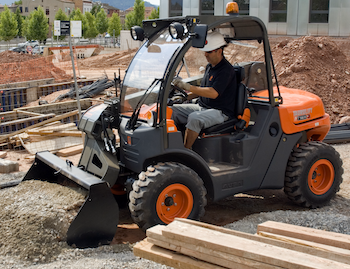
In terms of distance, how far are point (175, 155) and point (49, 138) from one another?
6337mm

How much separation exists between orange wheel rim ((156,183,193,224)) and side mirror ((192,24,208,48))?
1606 mm

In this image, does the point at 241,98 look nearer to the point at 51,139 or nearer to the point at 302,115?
the point at 302,115

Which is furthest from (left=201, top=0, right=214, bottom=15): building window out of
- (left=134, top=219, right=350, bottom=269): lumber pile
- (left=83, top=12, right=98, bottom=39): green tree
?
(left=83, top=12, right=98, bottom=39): green tree

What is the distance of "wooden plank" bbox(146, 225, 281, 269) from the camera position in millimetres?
3320

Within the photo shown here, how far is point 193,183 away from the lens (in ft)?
16.5

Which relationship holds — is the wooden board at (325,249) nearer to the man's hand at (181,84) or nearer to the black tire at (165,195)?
the black tire at (165,195)

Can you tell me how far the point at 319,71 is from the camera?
15.0m

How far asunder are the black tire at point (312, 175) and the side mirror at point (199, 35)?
2.29 m

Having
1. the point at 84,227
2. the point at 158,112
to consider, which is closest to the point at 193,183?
the point at 158,112

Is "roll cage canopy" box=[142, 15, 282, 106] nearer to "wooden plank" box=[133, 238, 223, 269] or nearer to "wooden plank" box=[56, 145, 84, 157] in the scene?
"wooden plank" box=[133, 238, 223, 269]

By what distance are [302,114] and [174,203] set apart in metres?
2.30

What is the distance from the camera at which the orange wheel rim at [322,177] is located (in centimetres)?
613

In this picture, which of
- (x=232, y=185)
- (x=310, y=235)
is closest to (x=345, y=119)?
(x=232, y=185)

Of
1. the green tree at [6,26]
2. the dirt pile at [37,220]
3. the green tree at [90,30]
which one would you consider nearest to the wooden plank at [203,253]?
the dirt pile at [37,220]
